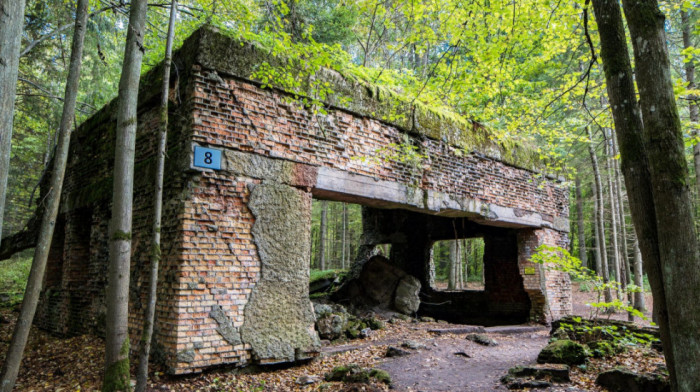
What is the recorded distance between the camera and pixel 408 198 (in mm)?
7508

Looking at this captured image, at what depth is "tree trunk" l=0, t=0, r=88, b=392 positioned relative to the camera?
475 centimetres

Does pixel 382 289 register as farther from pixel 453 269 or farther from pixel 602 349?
pixel 453 269

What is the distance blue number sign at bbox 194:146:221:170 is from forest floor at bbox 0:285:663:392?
2553 millimetres

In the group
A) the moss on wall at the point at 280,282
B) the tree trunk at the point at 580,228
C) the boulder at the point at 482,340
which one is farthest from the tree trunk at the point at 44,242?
the tree trunk at the point at 580,228

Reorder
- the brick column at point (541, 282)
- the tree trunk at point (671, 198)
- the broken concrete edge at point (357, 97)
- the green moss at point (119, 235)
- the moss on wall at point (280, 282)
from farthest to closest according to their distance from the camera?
the brick column at point (541, 282) → the broken concrete edge at point (357, 97) → the moss on wall at point (280, 282) → the green moss at point (119, 235) → the tree trunk at point (671, 198)

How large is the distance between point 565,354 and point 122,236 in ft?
19.7

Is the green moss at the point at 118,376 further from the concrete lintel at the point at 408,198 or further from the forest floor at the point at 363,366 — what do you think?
the concrete lintel at the point at 408,198

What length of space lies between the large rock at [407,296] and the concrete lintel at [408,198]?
8.72 feet

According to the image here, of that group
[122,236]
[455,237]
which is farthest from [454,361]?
[455,237]

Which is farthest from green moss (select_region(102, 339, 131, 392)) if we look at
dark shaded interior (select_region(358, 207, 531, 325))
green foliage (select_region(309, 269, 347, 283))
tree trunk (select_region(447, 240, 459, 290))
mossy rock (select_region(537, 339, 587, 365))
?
tree trunk (select_region(447, 240, 459, 290))

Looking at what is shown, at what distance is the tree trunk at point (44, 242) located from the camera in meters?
4.75

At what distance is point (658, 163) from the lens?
2912 mm

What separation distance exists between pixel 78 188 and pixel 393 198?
6344 millimetres

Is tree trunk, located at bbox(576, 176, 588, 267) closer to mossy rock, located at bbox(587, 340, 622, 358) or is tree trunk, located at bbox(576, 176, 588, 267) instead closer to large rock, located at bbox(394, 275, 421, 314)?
large rock, located at bbox(394, 275, 421, 314)
